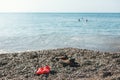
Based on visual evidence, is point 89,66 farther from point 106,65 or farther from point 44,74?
point 44,74

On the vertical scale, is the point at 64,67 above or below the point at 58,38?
above

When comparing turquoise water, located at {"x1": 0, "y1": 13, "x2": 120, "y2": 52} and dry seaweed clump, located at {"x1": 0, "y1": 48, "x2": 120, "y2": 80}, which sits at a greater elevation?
dry seaweed clump, located at {"x1": 0, "y1": 48, "x2": 120, "y2": 80}

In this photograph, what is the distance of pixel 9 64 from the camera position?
57.2ft

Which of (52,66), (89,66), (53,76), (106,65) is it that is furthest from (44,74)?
(106,65)

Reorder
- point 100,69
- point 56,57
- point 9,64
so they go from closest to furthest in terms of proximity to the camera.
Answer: point 100,69 < point 9,64 < point 56,57

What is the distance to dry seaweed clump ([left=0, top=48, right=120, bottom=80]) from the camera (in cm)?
1472

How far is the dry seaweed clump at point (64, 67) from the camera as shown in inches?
579

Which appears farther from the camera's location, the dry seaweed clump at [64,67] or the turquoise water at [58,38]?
the turquoise water at [58,38]

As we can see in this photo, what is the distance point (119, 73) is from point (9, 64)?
6.82 meters

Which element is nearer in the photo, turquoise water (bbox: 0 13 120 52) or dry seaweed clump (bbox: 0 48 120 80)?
dry seaweed clump (bbox: 0 48 120 80)

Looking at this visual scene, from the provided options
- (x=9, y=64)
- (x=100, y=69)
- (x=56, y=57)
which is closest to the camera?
(x=100, y=69)

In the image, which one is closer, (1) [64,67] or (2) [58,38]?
(1) [64,67]

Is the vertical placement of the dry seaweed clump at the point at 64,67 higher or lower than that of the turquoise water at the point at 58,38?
higher

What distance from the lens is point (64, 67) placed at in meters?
16.5
